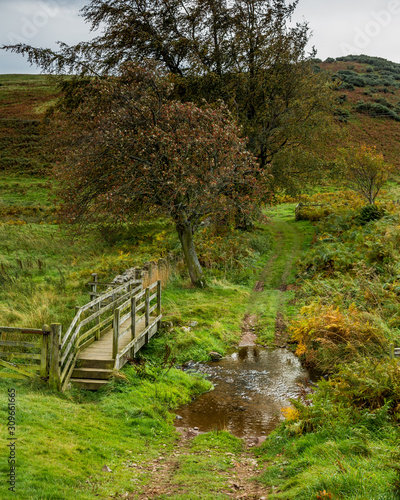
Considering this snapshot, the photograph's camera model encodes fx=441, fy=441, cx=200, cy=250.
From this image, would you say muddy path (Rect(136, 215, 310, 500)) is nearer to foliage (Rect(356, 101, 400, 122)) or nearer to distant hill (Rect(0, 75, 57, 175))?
distant hill (Rect(0, 75, 57, 175))

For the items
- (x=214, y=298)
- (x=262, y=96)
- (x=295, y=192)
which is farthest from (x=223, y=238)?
(x=262, y=96)

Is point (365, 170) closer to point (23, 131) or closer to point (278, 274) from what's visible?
point (278, 274)

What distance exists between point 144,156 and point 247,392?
10.1 metres

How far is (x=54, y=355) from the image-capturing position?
870 centimetres

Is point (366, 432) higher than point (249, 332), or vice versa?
point (366, 432)

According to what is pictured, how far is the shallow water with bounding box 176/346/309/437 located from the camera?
9297mm

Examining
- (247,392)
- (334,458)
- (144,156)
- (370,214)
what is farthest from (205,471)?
(370,214)

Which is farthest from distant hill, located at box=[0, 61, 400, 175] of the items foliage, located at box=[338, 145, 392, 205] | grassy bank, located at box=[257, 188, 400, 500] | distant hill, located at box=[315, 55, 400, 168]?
grassy bank, located at box=[257, 188, 400, 500]

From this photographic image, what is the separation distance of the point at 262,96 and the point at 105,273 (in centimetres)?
1563

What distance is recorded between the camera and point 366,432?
258 inches

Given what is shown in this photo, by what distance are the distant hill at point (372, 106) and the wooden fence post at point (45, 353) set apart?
3489cm

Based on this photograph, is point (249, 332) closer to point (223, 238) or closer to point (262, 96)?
point (223, 238)

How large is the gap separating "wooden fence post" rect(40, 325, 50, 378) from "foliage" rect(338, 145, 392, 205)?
26.1m

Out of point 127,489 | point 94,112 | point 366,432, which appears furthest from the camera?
point 94,112
